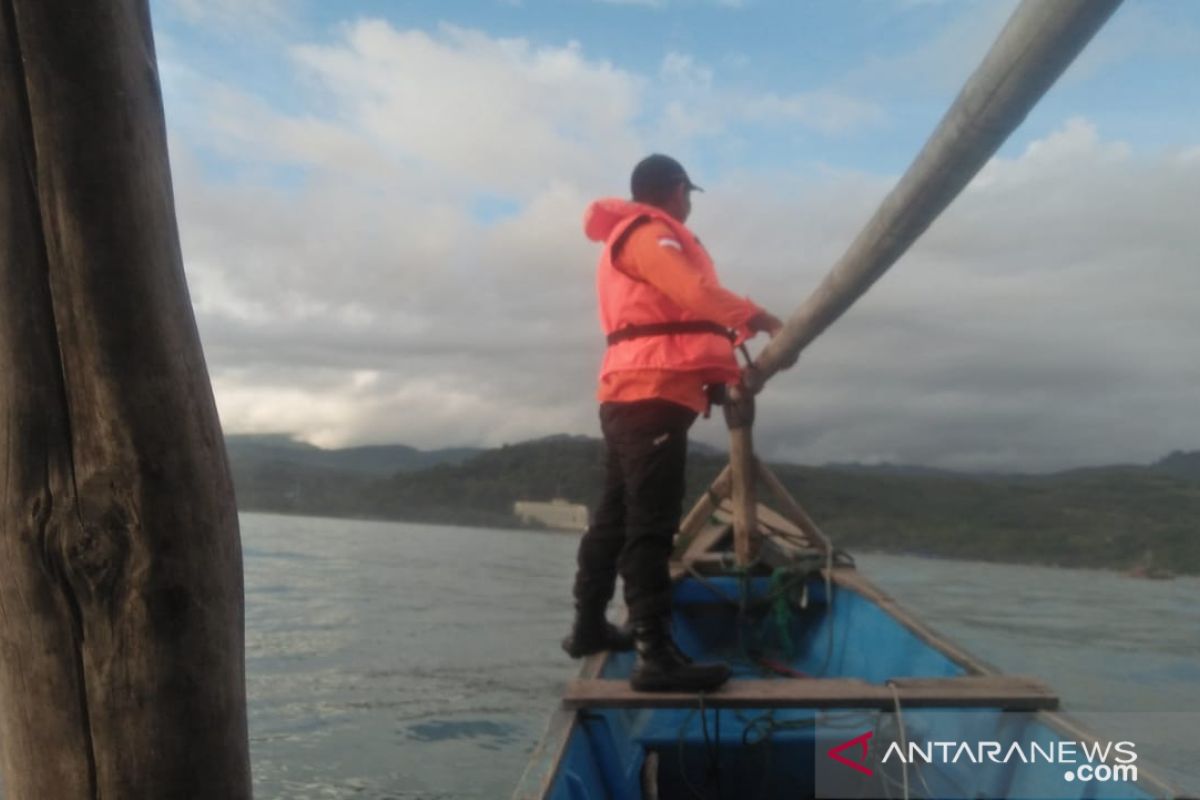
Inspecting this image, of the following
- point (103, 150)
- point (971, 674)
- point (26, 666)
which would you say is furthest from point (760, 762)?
point (103, 150)

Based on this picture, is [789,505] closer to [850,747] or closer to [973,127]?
[850,747]

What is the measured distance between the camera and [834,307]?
3791mm

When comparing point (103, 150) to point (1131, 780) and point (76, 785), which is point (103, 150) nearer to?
point (76, 785)

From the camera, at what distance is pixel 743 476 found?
6.20 meters

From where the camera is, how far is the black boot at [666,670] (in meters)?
2.95

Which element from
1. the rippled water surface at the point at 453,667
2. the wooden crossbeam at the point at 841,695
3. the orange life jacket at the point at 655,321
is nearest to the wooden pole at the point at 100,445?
the wooden crossbeam at the point at 841,695

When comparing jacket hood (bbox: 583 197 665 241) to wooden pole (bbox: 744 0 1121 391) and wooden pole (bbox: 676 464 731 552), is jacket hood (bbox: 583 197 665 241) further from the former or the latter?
wooden pole (bbox: 676 464 731 552)

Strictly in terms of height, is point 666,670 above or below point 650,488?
below

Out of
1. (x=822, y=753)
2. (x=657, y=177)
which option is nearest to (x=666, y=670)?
(x=822, y=753)

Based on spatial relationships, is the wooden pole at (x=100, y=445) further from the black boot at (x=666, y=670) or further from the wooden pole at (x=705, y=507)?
the wooden pole at (x=705, y=507)

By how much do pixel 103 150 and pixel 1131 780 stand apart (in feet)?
8.00

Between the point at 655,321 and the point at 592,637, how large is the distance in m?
1.35

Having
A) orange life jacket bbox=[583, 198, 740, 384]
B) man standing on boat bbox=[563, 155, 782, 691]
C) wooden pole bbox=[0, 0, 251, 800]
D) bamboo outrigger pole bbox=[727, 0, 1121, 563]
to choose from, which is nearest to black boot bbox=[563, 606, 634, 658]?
man standing on boat bbox=[563, 155, 782, 691]

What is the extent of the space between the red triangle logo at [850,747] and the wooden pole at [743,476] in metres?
2.81
